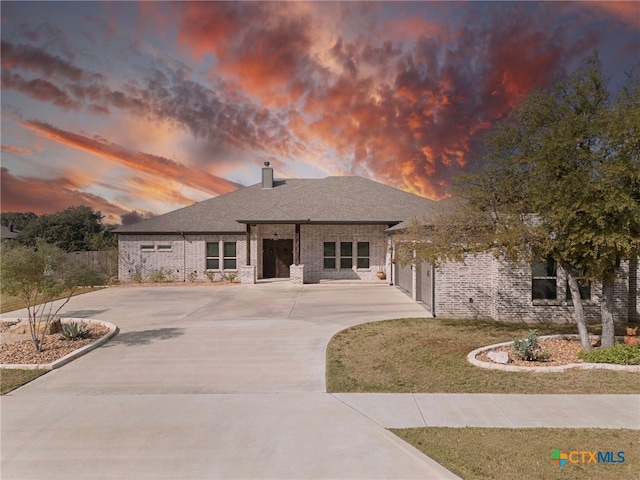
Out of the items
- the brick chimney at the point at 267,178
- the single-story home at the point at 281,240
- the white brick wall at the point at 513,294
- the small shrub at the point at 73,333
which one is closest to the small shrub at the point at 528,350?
the white brick wall at the point at 513,294

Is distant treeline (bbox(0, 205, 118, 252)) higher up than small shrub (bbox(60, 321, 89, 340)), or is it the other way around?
distant treeline (bbox(0, 205, 118, 252))

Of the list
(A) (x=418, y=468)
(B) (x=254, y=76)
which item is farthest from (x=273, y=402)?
(B) (x=254, y=76)

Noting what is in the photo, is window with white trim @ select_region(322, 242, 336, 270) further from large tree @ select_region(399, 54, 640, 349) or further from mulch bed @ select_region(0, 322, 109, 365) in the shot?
mulch bed @ select_region(0, 322, 109, 365)

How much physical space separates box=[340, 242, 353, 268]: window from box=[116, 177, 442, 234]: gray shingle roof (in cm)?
173

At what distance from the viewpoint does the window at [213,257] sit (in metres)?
24.5

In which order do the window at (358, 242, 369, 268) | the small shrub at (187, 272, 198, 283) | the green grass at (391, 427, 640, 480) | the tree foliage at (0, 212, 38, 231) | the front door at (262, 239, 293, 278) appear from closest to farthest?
Answer: the green grass at (391, 427, 640, 480)
the window at (358, 242, 369, 268)
the small shrub at (187, 272, 198, 283)
the front door at (262, 239, 293, 278)
the tree foliage at (0, 212, 38, 231)

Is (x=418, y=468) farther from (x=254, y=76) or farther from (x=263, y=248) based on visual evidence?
(x=263, y=248)

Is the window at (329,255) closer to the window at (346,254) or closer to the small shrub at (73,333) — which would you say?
the window at (346,254)

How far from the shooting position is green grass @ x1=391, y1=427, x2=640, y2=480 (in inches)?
182

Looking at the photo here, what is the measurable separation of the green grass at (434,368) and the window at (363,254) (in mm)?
11619

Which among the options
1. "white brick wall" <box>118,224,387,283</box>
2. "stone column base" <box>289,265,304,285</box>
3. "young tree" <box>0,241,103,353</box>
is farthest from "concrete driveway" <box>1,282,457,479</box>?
"white brick wall" <box>118,224,387,283</box>

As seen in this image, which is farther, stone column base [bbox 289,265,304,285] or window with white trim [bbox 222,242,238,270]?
window with white trim [bbox 222,242,238,270]

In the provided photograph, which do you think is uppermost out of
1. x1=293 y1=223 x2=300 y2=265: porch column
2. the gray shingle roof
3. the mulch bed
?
the gray shingle roof

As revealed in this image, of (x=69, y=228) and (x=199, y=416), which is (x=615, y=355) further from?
(x=69, y=228)
